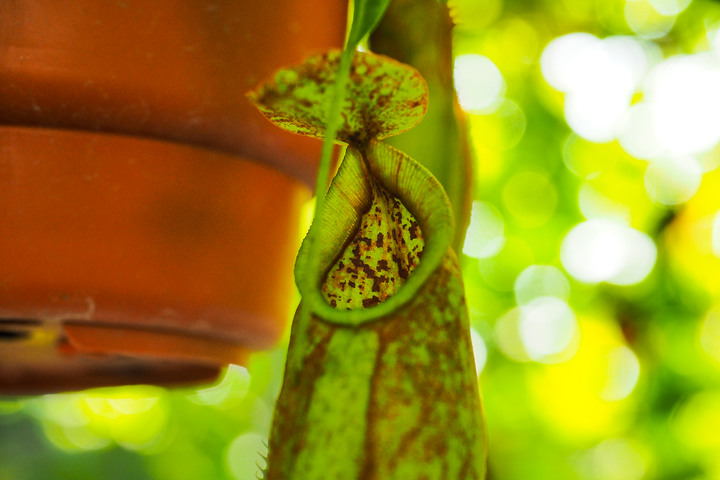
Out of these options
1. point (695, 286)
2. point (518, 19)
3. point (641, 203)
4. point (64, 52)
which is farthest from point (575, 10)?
point (64, 52)

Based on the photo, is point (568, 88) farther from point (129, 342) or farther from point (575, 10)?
point (129, 342)

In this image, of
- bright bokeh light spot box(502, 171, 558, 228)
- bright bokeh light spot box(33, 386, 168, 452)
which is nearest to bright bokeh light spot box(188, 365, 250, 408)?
bright bokeh light spot box(33, 386, 168, 452)

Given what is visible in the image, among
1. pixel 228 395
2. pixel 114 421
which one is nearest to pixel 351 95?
pixel 228 395

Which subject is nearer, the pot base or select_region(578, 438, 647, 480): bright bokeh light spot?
the pot base

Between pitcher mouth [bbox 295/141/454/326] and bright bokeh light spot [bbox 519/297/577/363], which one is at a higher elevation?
bright bokeh light spot [bbox 519/297/577/363]

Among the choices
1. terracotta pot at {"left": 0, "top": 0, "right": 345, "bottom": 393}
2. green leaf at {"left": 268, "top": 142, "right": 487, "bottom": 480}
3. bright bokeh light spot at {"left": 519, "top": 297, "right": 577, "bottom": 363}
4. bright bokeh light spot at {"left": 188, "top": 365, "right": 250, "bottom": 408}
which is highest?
bright bokeh light spot at {"left": 188, "top": 365, "right": 250, "bottom": 408}

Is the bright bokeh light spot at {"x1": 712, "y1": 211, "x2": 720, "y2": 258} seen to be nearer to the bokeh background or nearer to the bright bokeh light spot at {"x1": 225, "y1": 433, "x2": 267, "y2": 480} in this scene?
the bokeh background

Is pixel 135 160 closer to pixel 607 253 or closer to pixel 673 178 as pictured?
pixel 607 253

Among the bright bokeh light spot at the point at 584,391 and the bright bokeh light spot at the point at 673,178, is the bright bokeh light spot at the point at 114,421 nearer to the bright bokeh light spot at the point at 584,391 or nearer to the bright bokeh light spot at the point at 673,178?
the bright bokeh light spot at the point at 584,391
